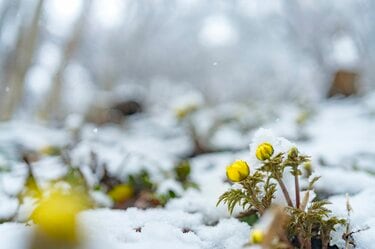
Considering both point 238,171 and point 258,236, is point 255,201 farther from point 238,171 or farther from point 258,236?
point 258,236

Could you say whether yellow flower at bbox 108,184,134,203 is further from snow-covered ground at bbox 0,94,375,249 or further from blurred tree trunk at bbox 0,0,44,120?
blurred tree trunk at bbox 0,0,44,120

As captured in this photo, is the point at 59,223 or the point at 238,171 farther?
the point at 238,171

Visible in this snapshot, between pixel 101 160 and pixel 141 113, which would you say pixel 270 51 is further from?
pixel 101 160

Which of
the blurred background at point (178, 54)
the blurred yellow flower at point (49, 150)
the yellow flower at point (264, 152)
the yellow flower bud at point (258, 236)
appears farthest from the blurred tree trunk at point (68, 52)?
the yellow flower bud at point (258, 236)

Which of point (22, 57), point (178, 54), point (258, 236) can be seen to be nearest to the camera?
point (258, 236)

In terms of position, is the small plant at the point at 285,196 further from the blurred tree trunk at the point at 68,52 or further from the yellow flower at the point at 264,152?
the blurred tree trunk at the point at 68,52

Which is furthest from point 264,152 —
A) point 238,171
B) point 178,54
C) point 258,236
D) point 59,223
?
point 178,54

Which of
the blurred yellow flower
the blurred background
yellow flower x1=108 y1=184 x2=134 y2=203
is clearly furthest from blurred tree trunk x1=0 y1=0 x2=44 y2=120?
yellow flower x1=108 y1=184 x2=134 y2=203
